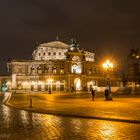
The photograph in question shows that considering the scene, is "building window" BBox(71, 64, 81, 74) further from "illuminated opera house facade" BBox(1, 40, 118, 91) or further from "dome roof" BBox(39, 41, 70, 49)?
"dome roof" BBox(39, 41, 70, 49)

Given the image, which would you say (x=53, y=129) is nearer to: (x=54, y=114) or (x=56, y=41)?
(x=54, y=114)

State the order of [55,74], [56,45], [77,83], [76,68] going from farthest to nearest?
[56,45] < [76,68] < [55,74] < [77,83]

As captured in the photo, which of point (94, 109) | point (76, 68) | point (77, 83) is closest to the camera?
point (94, 109)

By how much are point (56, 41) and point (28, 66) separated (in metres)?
28.8

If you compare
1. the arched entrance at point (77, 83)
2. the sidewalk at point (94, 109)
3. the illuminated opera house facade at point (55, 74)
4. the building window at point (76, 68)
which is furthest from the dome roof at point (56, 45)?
the sidewalk at point (94, 109)

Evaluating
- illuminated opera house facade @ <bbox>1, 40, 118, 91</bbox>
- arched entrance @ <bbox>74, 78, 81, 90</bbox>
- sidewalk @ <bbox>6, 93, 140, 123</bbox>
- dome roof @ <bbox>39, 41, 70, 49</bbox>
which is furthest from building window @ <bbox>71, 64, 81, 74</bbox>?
sidewalk @ <bbox>6, 93, 140, 123</bbox>

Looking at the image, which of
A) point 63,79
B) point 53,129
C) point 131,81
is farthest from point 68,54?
point 53,129

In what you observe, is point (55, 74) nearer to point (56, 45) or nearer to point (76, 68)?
point (76, 68)

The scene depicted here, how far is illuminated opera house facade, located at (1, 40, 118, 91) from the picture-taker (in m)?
125

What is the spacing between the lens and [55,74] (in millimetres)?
126688

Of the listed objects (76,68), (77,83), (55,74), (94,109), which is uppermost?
(76,68)

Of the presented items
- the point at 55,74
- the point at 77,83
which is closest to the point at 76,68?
the point at 77,83

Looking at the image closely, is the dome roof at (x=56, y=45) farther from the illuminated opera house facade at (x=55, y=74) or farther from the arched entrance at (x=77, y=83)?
the arched entrance at (x=77, y=83)

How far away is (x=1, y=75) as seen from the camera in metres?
134
